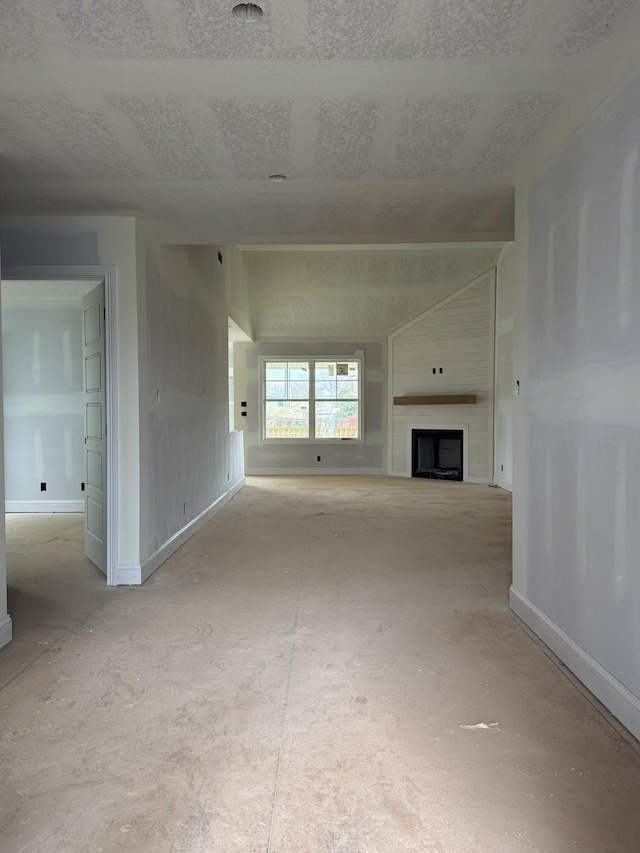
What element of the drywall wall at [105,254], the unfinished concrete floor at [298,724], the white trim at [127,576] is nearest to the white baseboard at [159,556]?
the white trim at [127,576]

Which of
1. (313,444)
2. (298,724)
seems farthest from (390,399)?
(298,724)

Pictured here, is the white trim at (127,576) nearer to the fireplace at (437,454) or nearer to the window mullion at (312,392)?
the fireplace at (437,454)

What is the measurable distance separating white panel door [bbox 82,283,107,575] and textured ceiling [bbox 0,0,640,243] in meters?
0.75

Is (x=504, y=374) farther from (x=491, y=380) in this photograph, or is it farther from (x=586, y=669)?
(x=586, y=669)

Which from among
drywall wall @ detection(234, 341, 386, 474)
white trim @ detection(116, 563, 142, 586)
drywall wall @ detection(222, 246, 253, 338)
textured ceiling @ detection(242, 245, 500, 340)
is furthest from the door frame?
drywall wall @ detection(234, 341, 386, 474)

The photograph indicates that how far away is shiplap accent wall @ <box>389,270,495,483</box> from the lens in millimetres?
8484

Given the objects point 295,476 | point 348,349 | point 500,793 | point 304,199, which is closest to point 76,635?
point 500,793

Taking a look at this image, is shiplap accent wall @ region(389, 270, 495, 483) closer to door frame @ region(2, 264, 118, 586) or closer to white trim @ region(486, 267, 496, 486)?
white trim @ region(486, 267, 496, 486)

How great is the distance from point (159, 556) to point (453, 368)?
6161mm

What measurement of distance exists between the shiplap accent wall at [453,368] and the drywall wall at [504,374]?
0.17 m

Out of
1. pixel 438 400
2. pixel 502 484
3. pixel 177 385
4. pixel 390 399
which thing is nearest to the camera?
pixel 177 385

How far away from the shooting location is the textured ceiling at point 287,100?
179 centimetres

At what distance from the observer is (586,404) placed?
232 cm

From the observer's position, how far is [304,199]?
3.34 m
